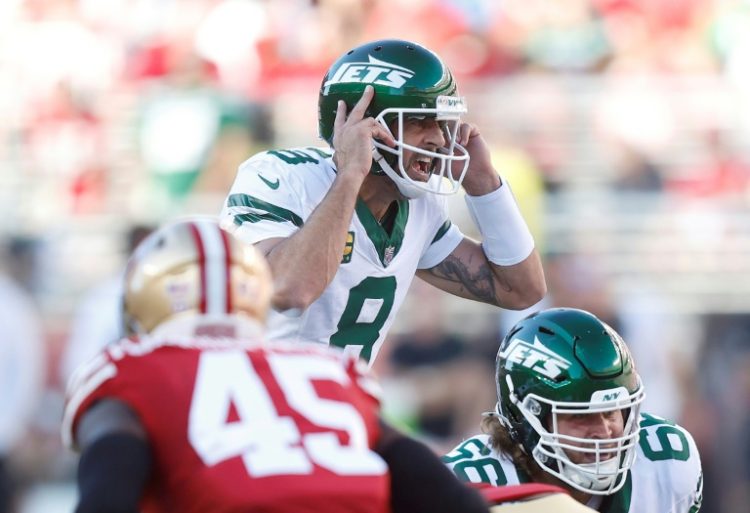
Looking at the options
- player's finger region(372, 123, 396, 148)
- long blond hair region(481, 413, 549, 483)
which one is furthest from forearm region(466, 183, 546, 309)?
long blond hair region(481, 413, 549, 483)

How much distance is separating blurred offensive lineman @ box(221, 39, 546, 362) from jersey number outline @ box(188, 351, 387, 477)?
134 centimetres

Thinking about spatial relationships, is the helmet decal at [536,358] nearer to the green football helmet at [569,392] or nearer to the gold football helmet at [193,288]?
the green football helmet at [569,392]

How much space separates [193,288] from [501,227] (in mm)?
2127

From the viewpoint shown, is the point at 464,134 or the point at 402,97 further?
the point at 464,134

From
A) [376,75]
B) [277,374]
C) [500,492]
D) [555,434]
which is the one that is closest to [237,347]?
[277,374]

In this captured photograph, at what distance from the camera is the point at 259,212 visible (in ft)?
13.5

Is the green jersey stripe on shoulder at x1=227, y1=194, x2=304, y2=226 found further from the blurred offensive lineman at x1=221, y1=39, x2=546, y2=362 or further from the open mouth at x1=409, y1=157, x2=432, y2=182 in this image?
the open mouth at x1=409, y1=157, x2=432, y2=182

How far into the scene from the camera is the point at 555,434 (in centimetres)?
389

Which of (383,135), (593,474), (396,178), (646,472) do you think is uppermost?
(383,135)

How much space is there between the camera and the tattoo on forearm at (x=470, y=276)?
185 inches

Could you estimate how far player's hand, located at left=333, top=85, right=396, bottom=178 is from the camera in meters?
4.08

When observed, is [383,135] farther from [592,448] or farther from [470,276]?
[592,448]

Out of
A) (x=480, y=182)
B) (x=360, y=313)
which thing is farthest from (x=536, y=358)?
(x=480, y=182)

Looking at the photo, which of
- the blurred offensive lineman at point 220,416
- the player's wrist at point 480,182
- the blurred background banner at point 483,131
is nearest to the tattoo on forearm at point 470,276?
the player's wrist at point 480,182
